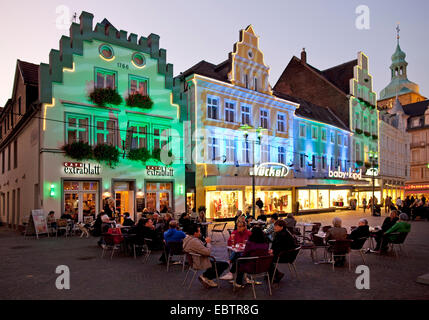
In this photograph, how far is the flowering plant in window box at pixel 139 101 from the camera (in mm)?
21766

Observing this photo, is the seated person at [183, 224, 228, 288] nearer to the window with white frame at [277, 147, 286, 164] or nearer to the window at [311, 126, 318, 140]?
the window with white frame at [277, 147, 286, 164]

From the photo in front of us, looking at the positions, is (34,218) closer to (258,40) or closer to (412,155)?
(258,40)

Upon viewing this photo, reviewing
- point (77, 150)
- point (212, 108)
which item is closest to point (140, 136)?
point (77, 150)

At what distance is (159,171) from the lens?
2286cm

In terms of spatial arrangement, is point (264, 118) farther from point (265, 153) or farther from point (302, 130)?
point (302, 130)

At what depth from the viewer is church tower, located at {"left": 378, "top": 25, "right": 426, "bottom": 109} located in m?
89.4

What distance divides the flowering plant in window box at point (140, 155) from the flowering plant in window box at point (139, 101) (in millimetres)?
2595

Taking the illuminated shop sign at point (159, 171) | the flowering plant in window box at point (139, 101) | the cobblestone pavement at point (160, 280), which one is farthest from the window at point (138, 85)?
the cobblestone pavement at point (160, 280)

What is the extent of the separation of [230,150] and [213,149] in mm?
1720

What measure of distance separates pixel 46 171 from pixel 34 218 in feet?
7.85

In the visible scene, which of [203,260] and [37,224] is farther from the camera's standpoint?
[37,224]

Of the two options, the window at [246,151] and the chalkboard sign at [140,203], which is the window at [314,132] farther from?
the chalkboard sign at [140,203]

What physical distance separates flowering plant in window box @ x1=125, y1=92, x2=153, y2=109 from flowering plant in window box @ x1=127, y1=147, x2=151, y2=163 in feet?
8.51

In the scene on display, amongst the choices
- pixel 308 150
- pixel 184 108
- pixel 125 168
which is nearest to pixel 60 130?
pixel 125 168
